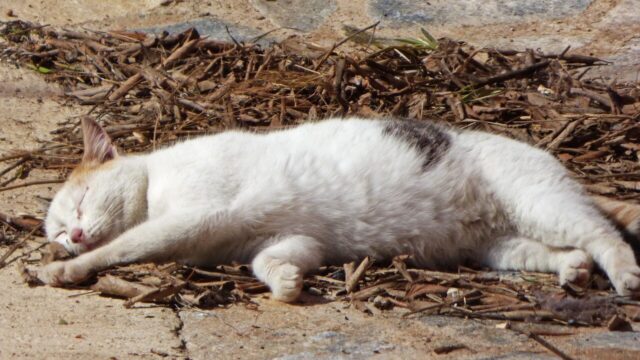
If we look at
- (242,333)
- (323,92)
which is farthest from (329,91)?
(242,333)

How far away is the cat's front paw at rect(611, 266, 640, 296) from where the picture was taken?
3814mm

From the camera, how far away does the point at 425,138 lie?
460cm

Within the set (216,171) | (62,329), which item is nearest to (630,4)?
(216,171)

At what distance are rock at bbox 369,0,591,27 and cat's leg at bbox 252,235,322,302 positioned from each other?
97.3 inches

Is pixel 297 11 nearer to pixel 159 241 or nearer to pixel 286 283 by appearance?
pixel 159 241

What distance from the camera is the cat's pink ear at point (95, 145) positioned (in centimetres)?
463

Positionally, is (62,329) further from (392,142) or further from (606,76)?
(606,76)

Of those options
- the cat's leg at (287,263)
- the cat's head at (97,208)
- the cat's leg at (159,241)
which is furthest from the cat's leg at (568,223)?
the cat's head at (97,208)

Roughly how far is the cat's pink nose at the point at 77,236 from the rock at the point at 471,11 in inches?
108

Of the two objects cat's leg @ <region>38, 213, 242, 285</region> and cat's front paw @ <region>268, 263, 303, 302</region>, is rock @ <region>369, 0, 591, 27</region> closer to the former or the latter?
cat's leg @ <region>38, 213, 242, 285</region>

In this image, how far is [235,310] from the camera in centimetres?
369

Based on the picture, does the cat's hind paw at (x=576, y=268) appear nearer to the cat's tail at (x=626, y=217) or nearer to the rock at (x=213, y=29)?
the cat's tail at (x=626, y=217)

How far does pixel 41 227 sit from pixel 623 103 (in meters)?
2.97

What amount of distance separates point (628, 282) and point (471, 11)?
9.62 ft
